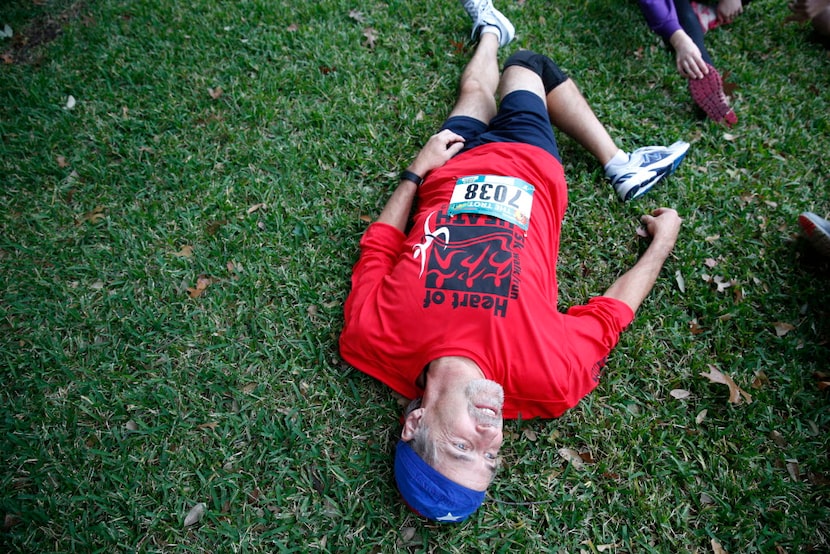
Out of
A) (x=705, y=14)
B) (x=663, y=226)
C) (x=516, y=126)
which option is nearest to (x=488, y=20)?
(x=516, y=126)

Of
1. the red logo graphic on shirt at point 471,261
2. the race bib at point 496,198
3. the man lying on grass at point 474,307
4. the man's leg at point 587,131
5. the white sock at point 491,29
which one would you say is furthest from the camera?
the white sock at point 491,29

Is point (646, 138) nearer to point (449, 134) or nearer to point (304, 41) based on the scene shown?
point (449, 134)

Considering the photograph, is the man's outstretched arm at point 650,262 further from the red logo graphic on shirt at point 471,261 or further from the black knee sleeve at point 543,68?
the black knee sleeve at point 543,68

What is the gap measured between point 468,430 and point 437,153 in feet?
6.90

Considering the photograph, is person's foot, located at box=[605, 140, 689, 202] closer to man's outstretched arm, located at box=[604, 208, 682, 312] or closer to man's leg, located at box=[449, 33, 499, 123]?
man's outstretched arm, located at box=[604, 208, 682, 312]

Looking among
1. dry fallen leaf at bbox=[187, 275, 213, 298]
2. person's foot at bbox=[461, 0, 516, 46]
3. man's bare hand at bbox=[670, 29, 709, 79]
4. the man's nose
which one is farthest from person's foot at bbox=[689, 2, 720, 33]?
dry fallen leaf at bbox=[187, 275, 213, 298]

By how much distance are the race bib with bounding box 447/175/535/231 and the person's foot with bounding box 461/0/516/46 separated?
2.27 metres

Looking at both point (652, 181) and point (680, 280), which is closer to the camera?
point (680, 280)

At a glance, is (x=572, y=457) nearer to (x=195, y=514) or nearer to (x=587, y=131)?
(x=195, y=514)

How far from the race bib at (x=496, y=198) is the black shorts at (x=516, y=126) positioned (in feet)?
1.70

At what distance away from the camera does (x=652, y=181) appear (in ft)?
13.3

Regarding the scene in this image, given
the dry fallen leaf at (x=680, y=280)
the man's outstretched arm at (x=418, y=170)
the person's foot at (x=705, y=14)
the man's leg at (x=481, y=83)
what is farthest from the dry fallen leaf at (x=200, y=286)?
the person's foot at (x=705, y=14)

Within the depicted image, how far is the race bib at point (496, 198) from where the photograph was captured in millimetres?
3075

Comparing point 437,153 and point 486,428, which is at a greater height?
point 437,153
